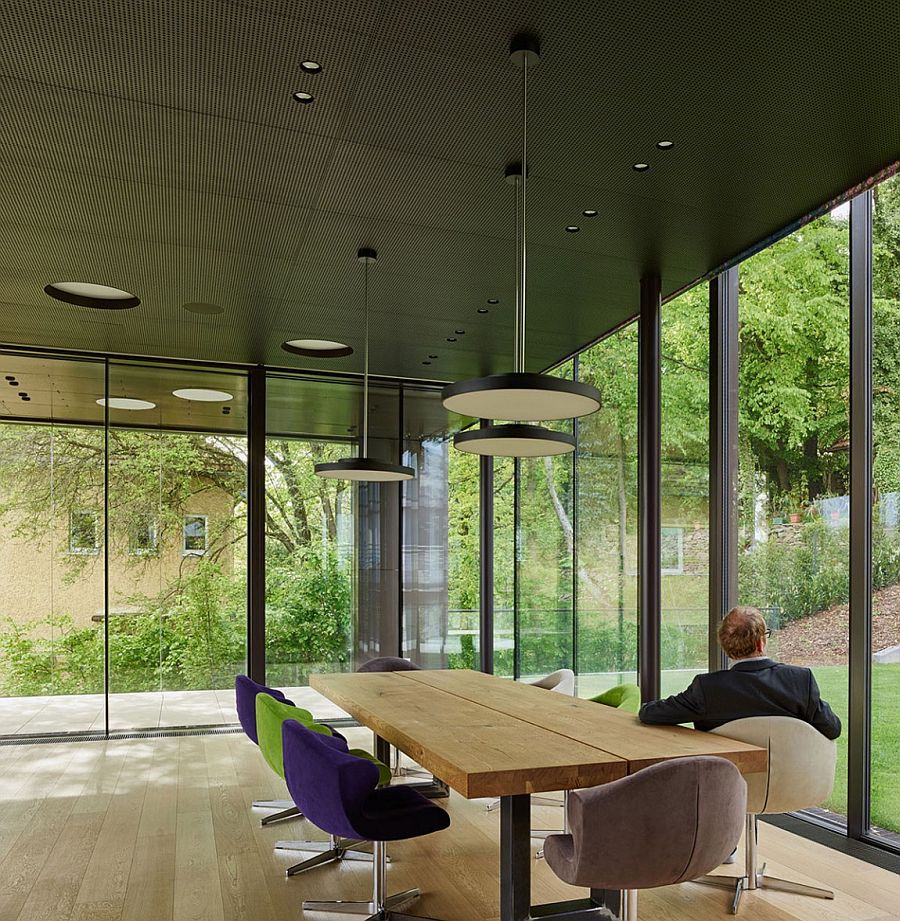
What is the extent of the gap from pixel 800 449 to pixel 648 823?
2584 millimetres

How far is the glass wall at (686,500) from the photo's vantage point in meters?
5.19

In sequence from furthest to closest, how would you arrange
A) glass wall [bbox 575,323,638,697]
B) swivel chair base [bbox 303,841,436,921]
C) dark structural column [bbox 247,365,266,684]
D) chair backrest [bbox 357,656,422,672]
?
dark structural column [bbox 247,365,266,684] → glass wall [bbox 575,323,638,697] → chair backrest [bbox 357,656,422,672] → swivel chair base [bbox 303,841,436,921]

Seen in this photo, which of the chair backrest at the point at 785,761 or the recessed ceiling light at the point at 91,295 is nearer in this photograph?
the chair backrest at the point at 785,761

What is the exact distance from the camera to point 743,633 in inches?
130

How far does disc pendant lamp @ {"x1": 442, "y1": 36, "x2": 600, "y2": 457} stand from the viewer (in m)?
3.06

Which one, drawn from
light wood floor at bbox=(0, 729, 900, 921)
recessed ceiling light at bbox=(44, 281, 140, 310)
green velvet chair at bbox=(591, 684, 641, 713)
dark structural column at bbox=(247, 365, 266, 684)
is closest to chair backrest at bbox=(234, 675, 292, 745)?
light wood floor at bbox=(0, 729, 900, 921)

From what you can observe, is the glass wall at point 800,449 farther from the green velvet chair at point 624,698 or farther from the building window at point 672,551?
the green velvet chair at point 624,698

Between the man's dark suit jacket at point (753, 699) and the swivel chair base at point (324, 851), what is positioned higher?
the man's dark suit jacket at point (753, 699)

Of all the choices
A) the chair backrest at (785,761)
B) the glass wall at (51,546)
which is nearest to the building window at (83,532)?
the glass wall at (51,546)

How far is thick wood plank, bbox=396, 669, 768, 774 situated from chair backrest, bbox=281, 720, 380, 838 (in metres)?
0.75

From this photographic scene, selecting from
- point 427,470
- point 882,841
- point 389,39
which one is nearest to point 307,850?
point 882,841

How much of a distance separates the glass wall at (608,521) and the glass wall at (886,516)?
2290 millimetres

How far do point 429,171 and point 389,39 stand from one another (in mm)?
998

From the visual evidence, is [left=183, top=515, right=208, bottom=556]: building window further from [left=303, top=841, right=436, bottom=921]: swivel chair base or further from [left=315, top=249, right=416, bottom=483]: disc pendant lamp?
[left=303, top=841, right=436, bottom=921]: swivel chair base
